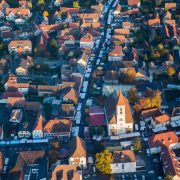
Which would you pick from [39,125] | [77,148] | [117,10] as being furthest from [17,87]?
[117,10]

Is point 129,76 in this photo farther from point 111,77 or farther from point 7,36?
point 7,36

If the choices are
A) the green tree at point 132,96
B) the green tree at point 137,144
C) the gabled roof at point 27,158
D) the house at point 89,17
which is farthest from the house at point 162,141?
the house at point 89,17

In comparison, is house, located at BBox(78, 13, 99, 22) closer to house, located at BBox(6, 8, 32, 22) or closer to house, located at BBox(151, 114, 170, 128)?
house, located at BBox(6, 8, 32, 22)

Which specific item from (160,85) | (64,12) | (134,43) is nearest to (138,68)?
(160,85)

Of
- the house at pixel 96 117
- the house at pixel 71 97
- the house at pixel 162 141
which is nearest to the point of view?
the house at pixel 162 141

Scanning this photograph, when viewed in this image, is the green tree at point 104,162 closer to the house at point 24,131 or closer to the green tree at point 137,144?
the green tree at point 137,144

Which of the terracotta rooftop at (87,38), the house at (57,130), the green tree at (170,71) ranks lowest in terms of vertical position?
the house at (57,130)
